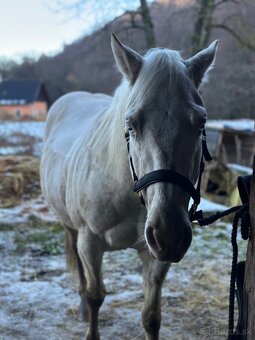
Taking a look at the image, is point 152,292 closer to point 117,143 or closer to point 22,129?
point 117,143

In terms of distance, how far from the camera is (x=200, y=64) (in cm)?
160

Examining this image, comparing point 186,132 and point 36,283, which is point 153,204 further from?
point 36,283

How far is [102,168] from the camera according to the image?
2168 millimetres

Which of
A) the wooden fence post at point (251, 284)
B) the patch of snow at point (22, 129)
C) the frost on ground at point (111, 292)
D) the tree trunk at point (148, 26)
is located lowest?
the patch of snow at point (22, 129)

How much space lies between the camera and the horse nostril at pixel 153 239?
129 cm

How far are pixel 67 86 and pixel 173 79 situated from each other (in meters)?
26.4

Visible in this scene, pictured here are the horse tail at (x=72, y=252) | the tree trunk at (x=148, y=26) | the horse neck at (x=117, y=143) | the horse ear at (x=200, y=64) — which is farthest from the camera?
the tree trunk at (x=148, y=26)

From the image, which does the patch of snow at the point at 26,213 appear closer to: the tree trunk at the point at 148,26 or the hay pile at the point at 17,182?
the hay pile at the point at 17,182

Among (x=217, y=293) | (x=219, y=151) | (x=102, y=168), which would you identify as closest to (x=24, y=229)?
(x=217, y=293)

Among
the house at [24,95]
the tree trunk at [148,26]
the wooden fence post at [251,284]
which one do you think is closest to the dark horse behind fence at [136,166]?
the wooden fence post at [251,284]

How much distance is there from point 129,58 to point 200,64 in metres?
0.29

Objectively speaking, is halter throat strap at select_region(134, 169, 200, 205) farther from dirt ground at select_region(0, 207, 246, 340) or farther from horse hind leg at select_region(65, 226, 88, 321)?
horse hind leg at select_region(65, 226, 88, 321)

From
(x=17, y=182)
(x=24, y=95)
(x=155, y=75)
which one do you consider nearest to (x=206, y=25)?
(x=17, y=182)

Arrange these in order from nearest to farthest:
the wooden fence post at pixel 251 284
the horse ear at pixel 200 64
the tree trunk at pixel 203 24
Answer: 1. the wooden fence post at pixel 251 284
2. the horse ear at pixel 200 64
3. the tree trunk at pixel 203 24
